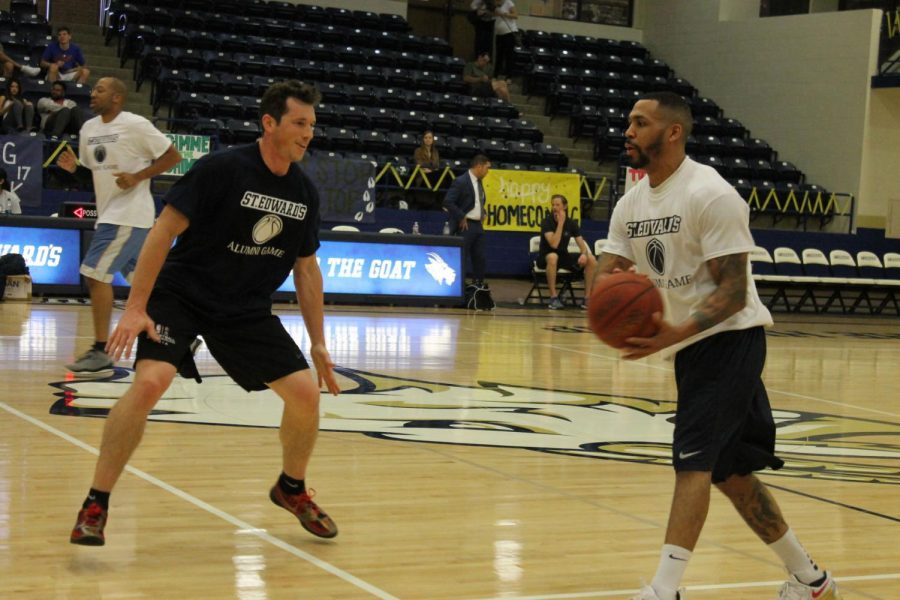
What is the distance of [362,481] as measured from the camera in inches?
220

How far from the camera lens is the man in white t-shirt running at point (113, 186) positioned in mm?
8344

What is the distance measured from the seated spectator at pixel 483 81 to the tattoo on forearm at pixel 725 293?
67.5 ft

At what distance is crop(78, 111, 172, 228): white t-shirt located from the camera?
836 centimetres

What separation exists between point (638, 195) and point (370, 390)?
475 cm

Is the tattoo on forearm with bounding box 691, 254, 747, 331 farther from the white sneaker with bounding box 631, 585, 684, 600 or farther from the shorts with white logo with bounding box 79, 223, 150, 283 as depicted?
the shorts with white logo with bounding box 79, 223, 150, 283

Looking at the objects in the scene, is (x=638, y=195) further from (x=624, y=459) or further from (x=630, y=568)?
(x=624, y=459)

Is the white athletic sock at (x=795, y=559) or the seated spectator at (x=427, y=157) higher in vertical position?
the seated spectator at (x=427, y=157)

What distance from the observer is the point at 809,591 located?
153 inches

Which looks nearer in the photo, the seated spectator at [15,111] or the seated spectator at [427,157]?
the seated spectator at [15,111]

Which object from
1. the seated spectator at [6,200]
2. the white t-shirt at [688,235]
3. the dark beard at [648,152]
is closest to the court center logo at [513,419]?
the white t-shirt at [688,235]

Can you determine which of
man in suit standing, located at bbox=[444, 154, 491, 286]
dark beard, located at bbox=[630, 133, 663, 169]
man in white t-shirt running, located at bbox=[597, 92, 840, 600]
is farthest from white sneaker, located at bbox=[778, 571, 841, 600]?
man in suit standing, located at bbox=[444, 154, 491, 286]

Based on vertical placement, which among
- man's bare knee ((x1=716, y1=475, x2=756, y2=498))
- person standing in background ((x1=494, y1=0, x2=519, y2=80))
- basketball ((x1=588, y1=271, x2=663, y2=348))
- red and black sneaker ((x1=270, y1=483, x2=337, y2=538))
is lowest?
red and black sneaker ((x1=270, y1=483, x2=337, y2=538))

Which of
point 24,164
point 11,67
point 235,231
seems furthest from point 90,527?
point 11,67

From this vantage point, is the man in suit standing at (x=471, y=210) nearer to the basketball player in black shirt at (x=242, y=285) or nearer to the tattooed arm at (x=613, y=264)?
the basketball player in black shirt at (x=242, y=285)
